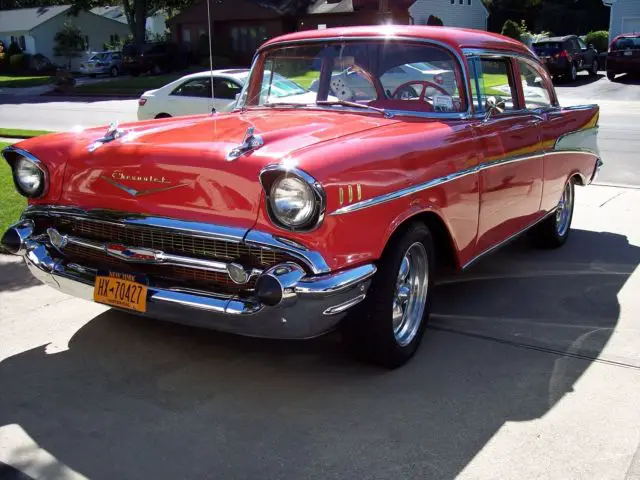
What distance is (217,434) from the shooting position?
3205mm

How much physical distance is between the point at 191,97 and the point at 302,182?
10.5 meters

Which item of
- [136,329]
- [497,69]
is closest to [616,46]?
[497,69]

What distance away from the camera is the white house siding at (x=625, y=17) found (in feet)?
113

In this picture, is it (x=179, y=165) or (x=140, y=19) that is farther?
(x=140, y=19)

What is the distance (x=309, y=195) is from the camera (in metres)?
3.21

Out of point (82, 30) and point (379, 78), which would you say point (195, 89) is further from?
point (82, 30)

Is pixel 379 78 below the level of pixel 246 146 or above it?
above

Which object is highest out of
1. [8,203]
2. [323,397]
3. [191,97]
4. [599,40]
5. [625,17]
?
[625,17]

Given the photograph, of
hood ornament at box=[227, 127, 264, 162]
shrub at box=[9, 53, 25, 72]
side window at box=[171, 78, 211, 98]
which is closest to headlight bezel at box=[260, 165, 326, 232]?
hood ornament at box=[227, 127, 264, 162]

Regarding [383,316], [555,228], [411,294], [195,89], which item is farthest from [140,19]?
[383,316]

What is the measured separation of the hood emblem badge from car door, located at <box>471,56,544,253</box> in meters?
1.90

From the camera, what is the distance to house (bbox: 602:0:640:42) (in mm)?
34531

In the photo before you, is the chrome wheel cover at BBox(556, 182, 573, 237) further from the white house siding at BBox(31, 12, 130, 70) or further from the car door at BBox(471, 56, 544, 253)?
the white house siding at BBox(31, 12, 130, 70)

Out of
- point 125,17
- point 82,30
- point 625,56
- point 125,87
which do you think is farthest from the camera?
point 125,17
